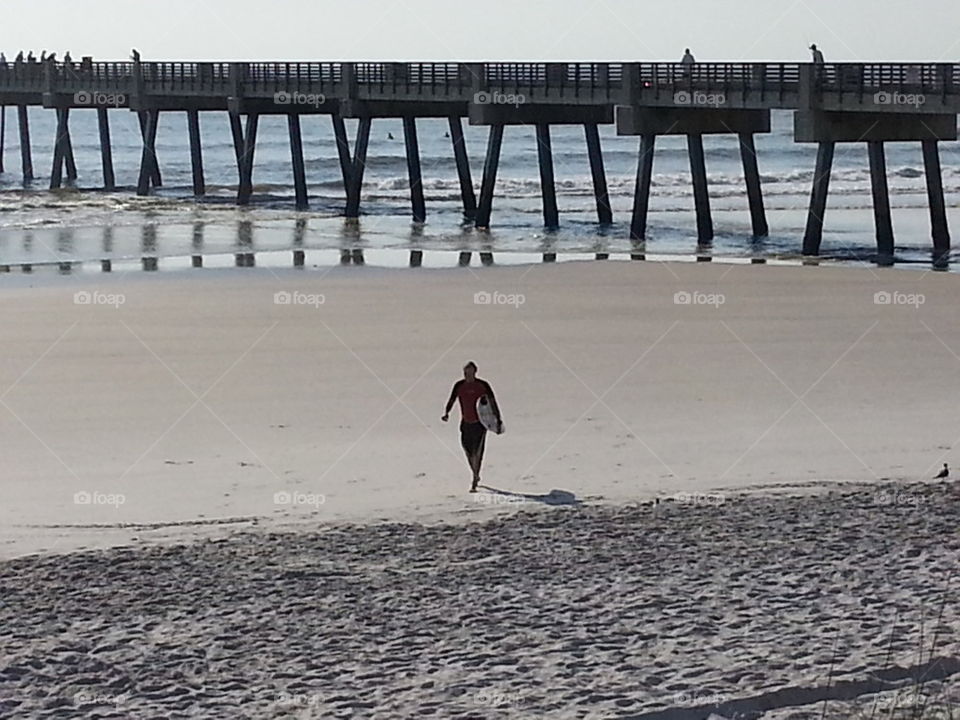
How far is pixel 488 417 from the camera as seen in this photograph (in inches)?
477

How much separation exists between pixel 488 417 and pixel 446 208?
3103cm

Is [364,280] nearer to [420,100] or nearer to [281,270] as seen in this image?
[281,270]

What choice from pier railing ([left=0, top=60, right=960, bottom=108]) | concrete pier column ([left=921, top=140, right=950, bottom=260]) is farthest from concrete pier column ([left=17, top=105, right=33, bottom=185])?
concrete pier column ([left=921, top=140, right=950, bottom=260])

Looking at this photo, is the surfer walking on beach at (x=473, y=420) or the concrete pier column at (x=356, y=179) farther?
the concrete pier column at (x=356, y=179)

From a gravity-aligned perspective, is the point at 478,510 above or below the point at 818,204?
below

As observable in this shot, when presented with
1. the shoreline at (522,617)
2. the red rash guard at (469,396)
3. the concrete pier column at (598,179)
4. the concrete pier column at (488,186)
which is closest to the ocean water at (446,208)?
the concrete pier column at (598,179)

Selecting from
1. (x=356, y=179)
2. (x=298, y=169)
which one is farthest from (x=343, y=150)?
(x=356, y=179)

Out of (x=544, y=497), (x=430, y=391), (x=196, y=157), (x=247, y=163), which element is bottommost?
(x=544, y=497)

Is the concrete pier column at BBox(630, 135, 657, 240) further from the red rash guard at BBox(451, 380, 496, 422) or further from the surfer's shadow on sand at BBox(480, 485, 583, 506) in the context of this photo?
the surfer's shadow on sand at BBox(480, 485, 583, 506)

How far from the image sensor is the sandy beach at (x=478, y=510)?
7.52 metres

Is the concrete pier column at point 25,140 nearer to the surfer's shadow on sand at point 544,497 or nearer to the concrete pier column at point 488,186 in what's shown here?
the concrete pier column at point 488,186

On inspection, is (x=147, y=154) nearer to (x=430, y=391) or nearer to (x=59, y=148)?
(x=59, y=148)

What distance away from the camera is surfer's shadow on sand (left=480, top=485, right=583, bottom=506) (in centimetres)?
1147

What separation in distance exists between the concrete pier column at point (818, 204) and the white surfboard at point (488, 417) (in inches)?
654
